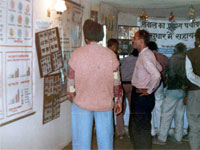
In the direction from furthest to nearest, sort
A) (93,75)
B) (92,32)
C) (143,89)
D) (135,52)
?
(135,52)
(143,89)
(92,32)
(93,75)

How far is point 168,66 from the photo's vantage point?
3240 millimetres

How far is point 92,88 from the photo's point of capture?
2059 mm

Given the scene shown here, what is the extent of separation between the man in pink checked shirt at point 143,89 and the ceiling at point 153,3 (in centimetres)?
77

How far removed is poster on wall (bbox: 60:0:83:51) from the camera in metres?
3.08

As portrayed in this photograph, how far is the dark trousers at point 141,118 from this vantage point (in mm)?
2689

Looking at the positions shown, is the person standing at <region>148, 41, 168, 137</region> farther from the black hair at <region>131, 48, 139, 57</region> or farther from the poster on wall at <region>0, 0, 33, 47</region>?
the poster on wall at <region>0, 0, 33, 47</region>

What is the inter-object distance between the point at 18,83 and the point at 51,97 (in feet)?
2.11

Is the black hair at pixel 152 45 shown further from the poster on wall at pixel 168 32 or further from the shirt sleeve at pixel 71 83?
the shirt sleeve at pixel 71 83

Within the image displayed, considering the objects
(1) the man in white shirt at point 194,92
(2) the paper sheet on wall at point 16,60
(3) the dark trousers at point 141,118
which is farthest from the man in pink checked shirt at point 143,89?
(2) the paper sheet on wall at point 16,60

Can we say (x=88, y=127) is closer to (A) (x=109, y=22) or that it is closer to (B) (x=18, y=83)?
(B) (x=18, y=83)

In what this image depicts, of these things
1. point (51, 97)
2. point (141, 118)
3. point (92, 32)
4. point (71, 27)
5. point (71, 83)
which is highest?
point (71, 27)

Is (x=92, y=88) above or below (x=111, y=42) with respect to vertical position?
below

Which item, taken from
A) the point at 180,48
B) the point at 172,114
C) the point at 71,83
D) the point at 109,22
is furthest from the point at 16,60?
the point at 172,114

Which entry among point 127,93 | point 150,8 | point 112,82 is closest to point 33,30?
point 112,82
